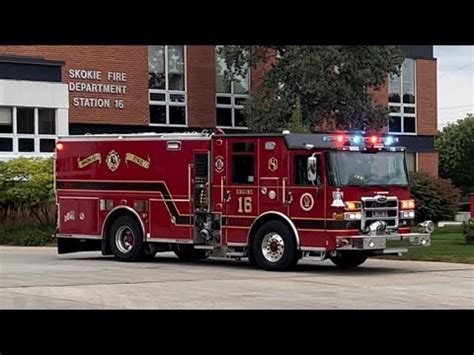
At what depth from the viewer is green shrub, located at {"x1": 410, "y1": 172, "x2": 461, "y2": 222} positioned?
2947 centimetres

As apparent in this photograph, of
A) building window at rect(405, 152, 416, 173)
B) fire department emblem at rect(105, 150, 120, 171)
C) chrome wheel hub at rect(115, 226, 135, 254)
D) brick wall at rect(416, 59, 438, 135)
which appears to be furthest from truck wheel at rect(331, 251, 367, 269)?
brick wall at rect(416, 59, 438, 135)

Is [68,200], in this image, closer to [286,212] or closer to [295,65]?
[286,212]

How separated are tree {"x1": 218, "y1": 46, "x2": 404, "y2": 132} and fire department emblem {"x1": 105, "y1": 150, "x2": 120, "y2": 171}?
1422 cm

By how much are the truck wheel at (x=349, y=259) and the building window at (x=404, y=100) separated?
86.7 feet

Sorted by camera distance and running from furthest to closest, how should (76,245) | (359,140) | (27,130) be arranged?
1. (27,130)
2. (76,245)
3. (359,140)

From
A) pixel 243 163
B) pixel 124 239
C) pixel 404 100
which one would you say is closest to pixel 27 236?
pixel 124 239

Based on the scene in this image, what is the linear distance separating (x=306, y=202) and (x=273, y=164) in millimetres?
1070

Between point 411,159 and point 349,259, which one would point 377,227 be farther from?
point 411,159

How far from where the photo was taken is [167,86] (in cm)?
3966

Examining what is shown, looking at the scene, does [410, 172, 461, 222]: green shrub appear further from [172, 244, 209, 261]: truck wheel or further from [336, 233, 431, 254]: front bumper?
[336, 233, 431, 254]: front bumper

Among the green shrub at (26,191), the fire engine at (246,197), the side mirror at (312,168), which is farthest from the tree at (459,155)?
the side mirror at (312,168)

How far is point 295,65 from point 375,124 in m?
4.96
